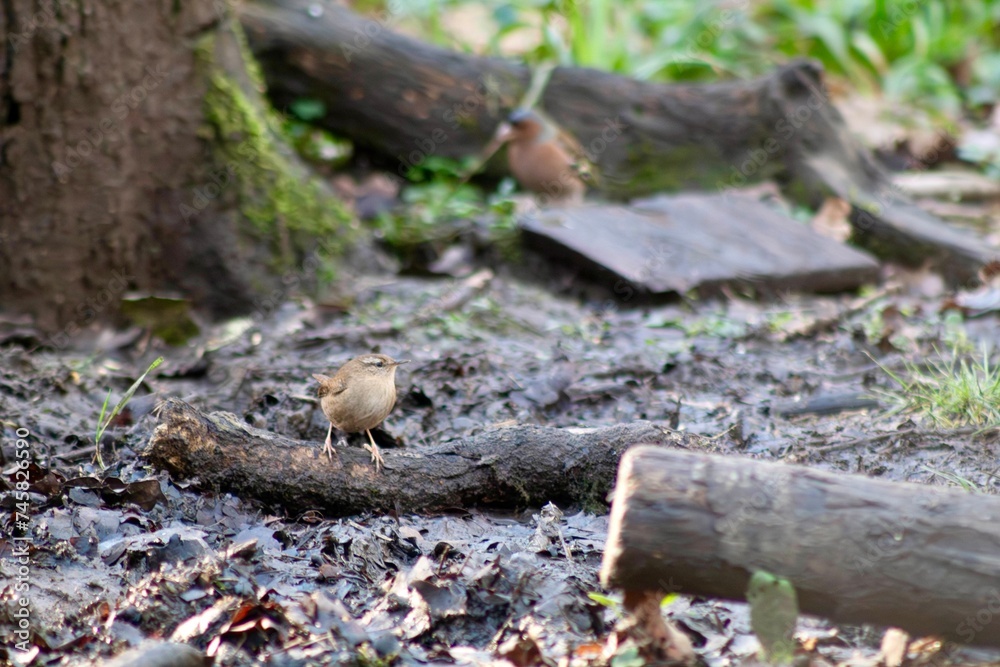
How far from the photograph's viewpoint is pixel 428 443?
397 centimetres

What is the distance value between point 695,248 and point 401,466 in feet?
11.6

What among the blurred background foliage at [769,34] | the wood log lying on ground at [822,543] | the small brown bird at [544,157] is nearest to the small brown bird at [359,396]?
the wood log lying on ground at [822,543]

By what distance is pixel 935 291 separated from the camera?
6543 mm

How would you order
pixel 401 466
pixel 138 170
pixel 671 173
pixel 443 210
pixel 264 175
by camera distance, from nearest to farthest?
pixel 401 466, pixel 138 170, pixel 264 175, pixel 443 210, pixel 671 173

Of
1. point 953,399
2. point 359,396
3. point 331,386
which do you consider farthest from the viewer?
point 953,399

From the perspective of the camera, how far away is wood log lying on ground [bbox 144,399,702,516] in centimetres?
320

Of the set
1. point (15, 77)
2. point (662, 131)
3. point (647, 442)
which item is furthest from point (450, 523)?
point (662, 131)

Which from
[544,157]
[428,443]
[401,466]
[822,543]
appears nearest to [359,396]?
[401,466]

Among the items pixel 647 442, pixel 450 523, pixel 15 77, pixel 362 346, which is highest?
pixel 15 77

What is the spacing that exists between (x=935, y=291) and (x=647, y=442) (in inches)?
158

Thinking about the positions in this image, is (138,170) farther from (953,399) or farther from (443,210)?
(953,399)

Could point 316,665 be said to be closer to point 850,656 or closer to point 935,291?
point 850,656

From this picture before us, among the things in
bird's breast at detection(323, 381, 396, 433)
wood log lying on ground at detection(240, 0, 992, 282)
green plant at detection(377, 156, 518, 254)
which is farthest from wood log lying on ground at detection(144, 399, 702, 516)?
wood log lying on ground at detection(240, 0, 992, 282)

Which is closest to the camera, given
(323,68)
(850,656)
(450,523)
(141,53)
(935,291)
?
(850,656)
